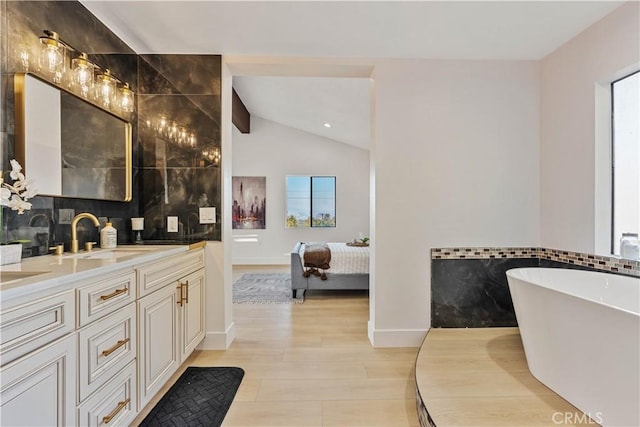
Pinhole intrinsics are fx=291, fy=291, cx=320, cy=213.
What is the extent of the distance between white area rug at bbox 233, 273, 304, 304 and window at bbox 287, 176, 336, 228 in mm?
1550

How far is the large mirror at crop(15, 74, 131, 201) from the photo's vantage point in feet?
5.09

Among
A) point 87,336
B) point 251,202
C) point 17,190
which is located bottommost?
point 87,336

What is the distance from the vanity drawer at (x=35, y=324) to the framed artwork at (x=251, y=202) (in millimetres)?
5574

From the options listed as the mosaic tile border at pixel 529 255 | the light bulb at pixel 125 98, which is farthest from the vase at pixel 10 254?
the mosaic tile border at pixel 529 255

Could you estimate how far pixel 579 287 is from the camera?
214 centimetres

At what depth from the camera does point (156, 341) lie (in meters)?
1.75

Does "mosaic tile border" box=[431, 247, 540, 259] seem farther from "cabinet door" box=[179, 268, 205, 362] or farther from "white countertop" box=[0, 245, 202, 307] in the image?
"white countertop" box=[0, 245, 202, 307]

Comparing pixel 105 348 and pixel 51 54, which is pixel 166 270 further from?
pixel 51 54

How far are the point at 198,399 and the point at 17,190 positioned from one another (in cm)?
155

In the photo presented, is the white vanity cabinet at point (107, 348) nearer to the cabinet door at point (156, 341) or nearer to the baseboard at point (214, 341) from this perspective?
the cabinet door at point (156, 341)

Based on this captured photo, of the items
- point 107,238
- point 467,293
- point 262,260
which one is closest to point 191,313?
point 107,238

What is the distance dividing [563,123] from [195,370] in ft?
11.6

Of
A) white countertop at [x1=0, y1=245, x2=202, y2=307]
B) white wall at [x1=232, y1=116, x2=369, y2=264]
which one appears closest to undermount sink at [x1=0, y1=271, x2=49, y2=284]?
white countertop at [x1=0, y1=245, x2=202, y2=307]

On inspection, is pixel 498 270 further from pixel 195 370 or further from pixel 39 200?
pixel 39 200
